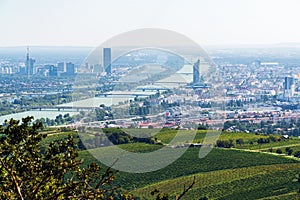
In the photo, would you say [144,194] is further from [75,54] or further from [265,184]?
[75,54]

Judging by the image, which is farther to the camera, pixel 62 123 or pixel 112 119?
pixel 62 123

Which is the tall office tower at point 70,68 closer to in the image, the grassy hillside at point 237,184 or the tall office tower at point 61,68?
the tall office tower at point 61,68

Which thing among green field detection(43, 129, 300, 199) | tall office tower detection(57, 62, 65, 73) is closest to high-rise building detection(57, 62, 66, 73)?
tall office tower detection(57, 62, 65, 73)

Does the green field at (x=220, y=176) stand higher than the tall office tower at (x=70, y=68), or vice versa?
the tall office tower at (x=70, y=68)

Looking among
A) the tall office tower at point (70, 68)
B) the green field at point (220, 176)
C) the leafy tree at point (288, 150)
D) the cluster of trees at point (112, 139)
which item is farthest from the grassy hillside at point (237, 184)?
the tall office tower at point (70, 68)

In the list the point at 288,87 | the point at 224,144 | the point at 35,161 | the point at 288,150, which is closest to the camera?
the point at 35,161

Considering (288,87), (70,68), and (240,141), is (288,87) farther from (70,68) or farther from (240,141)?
(240,141)

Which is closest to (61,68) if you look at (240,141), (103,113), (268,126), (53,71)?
(53,71)

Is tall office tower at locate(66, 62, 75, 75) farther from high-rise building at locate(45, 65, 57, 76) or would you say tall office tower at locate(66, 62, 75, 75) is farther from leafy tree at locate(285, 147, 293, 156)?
leafy tree at locate(285, 147, 293, 156)

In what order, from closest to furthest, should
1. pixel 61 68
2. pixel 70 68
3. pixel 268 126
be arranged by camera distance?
pixel 268 126
pixel 70 68
pixel 61 68

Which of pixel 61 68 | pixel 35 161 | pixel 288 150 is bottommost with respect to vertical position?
pixel 288 150

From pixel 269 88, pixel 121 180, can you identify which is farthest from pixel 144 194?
pixel 269 88
